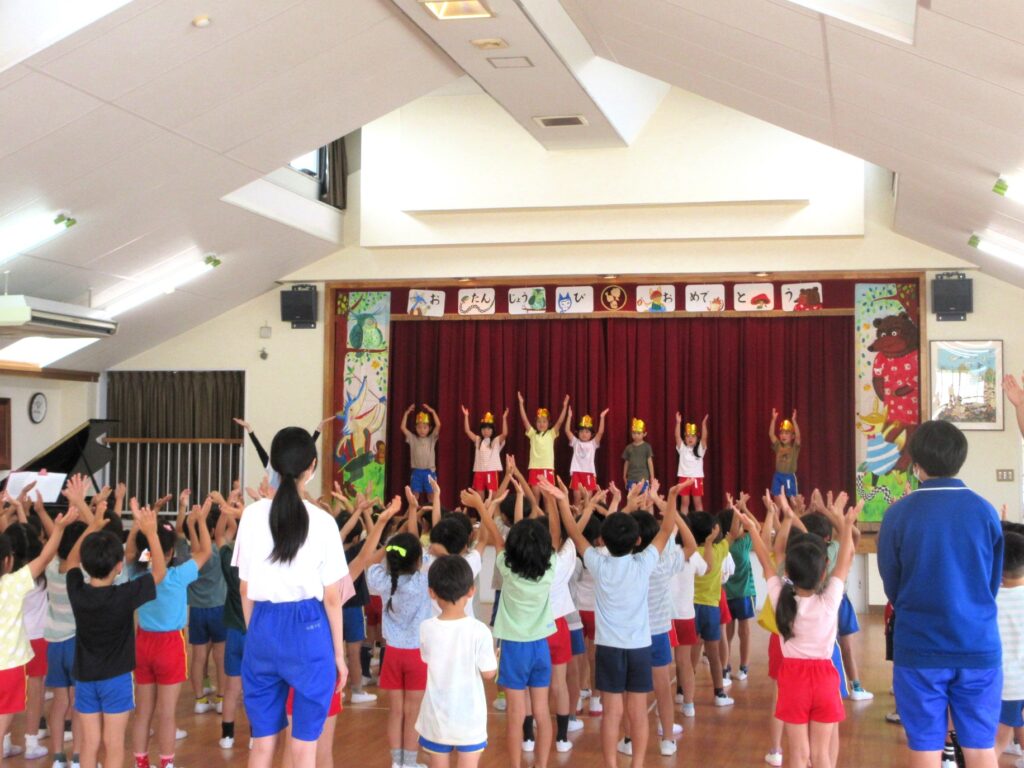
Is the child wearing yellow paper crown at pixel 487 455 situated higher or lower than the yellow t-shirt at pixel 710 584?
higher

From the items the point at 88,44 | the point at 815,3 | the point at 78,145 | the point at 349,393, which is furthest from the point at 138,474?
the point at 815,3

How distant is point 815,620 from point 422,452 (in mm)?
8300

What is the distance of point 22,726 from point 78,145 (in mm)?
3855

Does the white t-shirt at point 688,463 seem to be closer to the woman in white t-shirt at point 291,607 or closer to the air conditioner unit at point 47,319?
the air conditioner unit at point 47,319

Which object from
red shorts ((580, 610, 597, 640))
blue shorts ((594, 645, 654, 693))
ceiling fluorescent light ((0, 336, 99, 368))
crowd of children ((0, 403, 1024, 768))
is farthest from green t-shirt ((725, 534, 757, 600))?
ceiling fluorescent light ((0, 336, 99, 368))

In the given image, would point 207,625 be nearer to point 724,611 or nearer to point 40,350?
point 724,611

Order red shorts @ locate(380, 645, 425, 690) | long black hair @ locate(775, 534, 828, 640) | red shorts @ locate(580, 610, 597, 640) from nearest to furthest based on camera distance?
long black hair @ locate(775, 534, 828, 640) < red shorts @ locate(380, 645, 425, 690) < red shorts @ locate(580, 610, 597, 640)

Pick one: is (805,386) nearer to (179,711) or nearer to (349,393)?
(349,393)

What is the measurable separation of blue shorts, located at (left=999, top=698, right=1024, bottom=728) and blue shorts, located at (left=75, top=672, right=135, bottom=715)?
3.91 meters

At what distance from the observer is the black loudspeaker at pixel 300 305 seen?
12375mm

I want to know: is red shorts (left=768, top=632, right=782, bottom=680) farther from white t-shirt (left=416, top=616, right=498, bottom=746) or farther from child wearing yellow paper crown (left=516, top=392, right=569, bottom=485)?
child wearing yellow paper crown (left=516, top=392, right=569, bottom=485)

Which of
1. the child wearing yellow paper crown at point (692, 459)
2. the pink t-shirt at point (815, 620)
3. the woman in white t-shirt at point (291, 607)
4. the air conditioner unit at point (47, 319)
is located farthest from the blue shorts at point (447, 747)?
the child wearing yellow paper crown at point (692, 459)

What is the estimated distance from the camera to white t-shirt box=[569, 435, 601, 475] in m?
12.0

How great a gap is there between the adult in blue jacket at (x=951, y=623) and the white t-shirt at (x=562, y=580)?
1.95m
